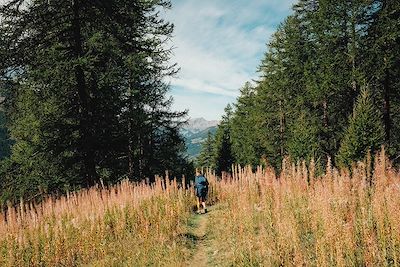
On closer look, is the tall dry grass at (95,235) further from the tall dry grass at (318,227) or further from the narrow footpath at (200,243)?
the tall dry grass at (318,227)

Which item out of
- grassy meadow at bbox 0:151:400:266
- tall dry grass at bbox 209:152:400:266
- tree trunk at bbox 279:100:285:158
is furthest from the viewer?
tree trunk at bbox 279:100:285:158

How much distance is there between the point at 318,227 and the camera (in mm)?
6816

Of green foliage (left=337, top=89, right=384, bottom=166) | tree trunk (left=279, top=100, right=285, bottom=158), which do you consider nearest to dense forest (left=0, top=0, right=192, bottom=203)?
green foliage (left=337, top=89, right=384, bottom=166)

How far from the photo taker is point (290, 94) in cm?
3528

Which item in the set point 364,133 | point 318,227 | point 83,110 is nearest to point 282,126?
point 364,133

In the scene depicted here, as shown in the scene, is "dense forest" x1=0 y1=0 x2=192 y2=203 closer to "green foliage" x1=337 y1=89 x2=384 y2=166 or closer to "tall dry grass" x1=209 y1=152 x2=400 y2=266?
"tall dry grass" x1=209 y1=152 x2=400 y2=266

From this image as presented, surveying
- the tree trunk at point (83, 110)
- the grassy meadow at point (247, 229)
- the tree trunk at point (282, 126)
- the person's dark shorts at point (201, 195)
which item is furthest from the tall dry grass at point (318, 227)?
the tree trunk at point (282, 126)

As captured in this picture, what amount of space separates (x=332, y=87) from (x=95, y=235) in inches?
867

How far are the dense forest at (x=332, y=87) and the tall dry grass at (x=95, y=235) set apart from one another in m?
3.63

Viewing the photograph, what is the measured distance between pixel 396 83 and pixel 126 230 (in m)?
20.9

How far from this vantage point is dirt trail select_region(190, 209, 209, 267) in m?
7.34

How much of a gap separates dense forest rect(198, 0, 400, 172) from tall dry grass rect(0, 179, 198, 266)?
363 centimetres

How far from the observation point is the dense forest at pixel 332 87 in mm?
19875

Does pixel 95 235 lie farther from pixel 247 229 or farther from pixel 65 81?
pixel 65 81
